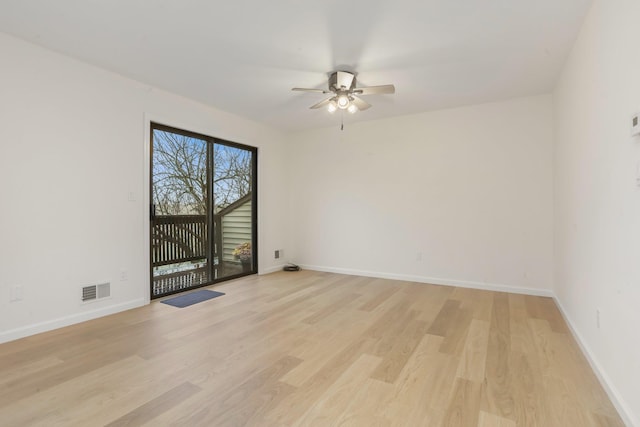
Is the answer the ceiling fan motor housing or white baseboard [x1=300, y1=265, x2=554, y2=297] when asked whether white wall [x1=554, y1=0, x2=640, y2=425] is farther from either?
the ceiling fan motor housing

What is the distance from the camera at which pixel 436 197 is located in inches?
179

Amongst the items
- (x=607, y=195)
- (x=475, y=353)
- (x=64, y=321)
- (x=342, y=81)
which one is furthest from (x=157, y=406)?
(x=342, y=81)

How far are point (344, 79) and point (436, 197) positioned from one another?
2.28m

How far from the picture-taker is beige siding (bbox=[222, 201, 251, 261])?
189 inches

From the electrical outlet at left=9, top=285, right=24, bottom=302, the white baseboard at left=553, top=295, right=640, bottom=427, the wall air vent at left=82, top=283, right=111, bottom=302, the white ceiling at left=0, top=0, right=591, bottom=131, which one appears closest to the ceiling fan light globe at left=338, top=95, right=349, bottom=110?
the white ceiling at left=0, top=0, right=591, bottom=131

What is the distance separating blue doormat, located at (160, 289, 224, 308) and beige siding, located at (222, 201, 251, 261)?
78 centimetres

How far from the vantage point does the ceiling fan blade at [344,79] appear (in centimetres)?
316

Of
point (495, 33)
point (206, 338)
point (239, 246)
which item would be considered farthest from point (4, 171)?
point (495, 33)

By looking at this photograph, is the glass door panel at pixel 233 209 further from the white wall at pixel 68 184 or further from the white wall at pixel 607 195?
the white wall at pixel 607 195

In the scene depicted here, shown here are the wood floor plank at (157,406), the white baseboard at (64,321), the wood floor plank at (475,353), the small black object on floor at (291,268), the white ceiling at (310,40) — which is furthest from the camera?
the small black object on floor at (291,268)

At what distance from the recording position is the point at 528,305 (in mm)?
3523

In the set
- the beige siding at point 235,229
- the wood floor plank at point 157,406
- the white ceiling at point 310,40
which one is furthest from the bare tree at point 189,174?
the wood floor plank at point 157,406

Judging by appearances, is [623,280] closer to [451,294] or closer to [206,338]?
[451,294]

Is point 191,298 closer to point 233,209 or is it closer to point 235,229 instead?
point 235,229
